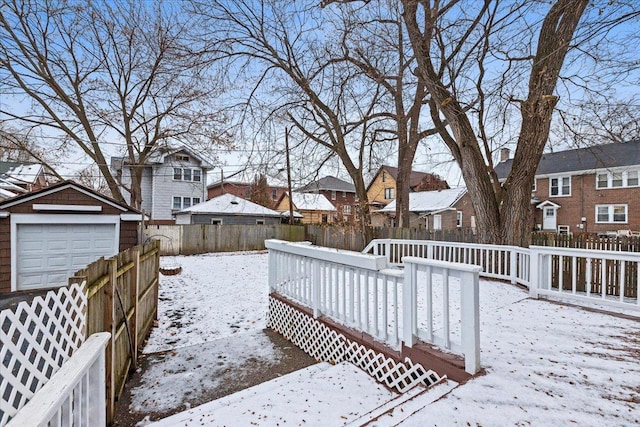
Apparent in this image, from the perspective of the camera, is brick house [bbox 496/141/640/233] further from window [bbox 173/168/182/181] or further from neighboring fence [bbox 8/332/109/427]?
window [bbox 173/168/182/181]

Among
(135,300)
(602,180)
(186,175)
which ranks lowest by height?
(135,300)

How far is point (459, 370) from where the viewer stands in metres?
2.36

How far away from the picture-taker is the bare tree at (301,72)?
9477 millimetres

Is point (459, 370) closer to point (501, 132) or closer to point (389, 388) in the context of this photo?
point (389, 388)

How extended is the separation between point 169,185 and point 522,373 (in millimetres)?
22246

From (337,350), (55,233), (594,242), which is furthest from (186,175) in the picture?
(594,242)

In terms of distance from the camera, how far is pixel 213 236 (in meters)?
15.8

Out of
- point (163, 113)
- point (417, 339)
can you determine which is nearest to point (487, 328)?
point (417, 339)

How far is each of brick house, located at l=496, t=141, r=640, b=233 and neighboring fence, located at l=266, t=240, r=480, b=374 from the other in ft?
48.0

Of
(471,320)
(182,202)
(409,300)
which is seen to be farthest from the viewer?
(182,202)

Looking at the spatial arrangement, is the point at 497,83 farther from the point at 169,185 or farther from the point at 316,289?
the point at 169,185

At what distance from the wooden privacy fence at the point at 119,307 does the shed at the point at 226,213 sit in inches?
580

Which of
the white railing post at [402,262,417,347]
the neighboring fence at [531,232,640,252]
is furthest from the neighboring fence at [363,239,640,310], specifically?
the white railing post at [402,262,417,347]

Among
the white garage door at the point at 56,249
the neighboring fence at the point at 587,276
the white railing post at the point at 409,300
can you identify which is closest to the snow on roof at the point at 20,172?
the white garage door at the point at 56,249
